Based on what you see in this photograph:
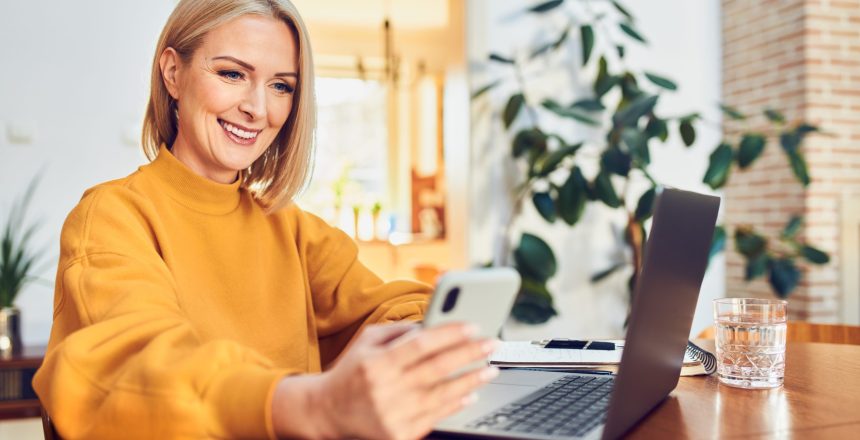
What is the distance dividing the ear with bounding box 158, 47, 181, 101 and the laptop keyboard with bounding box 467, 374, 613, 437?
749 millimetres

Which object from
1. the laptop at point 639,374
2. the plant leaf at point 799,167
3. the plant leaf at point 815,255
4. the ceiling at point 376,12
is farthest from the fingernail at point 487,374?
the ceiling at point 376,12

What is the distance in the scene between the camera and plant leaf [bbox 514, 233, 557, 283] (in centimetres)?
351

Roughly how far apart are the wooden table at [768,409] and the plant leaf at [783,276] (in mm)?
2736

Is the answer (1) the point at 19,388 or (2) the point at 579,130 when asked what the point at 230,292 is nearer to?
(1) the point at 19,388

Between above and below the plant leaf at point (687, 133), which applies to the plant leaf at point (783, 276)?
below

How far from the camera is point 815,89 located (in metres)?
4.88

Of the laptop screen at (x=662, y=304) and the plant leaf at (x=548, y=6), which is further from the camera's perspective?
the plant leaf at (x=548, y=6)

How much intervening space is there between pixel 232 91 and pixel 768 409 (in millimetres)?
891

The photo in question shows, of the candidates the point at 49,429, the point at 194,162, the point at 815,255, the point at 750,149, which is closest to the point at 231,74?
the point at 194,162

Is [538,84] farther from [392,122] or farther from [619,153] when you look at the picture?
[392,122]

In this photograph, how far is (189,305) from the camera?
3.77ft

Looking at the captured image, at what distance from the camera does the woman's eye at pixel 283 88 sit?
132 centimetres

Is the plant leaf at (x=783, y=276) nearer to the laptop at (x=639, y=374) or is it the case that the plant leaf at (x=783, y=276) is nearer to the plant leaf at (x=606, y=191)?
the plant leaf at (x=606, y=191)

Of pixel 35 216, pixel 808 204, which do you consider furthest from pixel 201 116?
pixel 808 204
